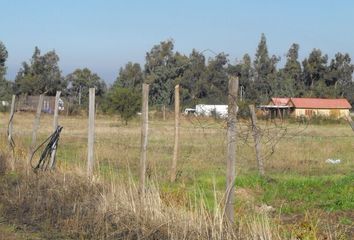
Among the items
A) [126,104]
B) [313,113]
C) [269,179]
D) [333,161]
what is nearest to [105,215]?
[269,179]

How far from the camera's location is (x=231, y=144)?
6652 mm

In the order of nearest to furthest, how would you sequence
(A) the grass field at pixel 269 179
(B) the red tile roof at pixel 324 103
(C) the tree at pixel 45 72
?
(A) the grass field at pixel 269 179, (B) the red tile roof at pixel 324 103, (C) the tree at pixel 45 72

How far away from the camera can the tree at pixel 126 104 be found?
50188mm

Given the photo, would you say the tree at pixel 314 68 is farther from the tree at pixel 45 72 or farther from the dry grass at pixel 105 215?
the dry grass at pixel 105 215

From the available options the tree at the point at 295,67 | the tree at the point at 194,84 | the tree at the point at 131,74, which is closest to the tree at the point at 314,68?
the tree at the point at 295,67

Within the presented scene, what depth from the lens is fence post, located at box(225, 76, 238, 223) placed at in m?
6.66

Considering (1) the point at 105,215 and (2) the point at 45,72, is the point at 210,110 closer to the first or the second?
(1) the point at 105,215

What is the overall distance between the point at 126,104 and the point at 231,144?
145ft

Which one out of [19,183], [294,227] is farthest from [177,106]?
[294,227]

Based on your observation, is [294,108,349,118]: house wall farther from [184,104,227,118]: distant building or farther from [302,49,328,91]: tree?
[302,49,328,91]: tree

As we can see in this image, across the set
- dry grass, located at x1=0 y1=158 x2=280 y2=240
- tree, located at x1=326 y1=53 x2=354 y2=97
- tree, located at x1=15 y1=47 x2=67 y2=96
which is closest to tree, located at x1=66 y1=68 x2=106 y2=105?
tree, located at x1=15 y1=47 x2=67 y2=96

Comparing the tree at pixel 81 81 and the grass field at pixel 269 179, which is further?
the tree at pixel 81 81

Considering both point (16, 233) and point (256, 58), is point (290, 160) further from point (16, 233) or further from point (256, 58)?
point (256, 58)

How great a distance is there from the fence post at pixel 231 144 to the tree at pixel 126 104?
142 ft
